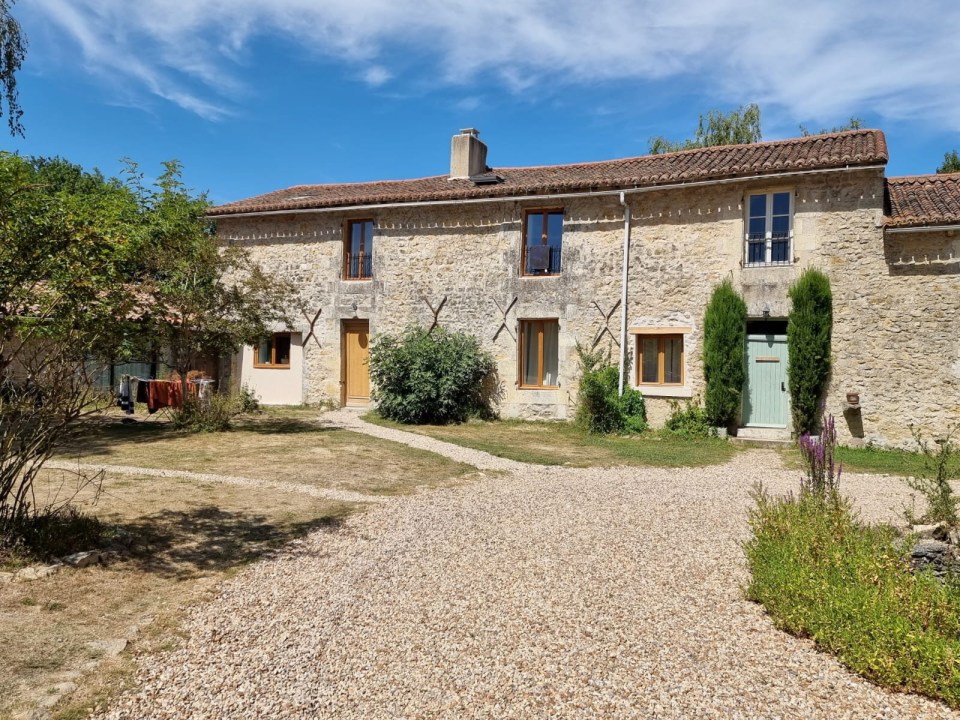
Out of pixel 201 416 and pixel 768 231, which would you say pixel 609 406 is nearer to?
pixel 768 231

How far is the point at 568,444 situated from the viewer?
12.1 metres

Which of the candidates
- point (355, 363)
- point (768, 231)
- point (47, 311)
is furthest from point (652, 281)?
point (47, 311)

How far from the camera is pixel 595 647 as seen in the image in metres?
3.66

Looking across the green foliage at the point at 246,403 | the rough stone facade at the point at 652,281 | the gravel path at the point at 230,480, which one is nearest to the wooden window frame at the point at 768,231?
the rough stone facade at the point at 652,281

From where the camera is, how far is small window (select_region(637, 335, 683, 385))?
1369 centimetres

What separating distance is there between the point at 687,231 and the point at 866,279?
3316mm

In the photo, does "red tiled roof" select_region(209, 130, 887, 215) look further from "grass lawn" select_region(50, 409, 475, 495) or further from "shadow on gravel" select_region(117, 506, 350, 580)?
"shadow on gravel" select_region(117, 506, 350, 580)

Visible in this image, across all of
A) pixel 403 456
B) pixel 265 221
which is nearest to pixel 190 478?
pixel 403 456

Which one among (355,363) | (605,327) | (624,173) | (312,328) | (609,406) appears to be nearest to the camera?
(609,406)

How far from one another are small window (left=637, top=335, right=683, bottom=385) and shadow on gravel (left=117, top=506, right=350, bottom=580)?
8.84 metres

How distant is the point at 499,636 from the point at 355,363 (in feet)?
43.3

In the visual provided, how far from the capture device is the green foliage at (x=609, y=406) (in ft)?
44.3

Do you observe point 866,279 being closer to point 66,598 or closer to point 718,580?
point 718,580

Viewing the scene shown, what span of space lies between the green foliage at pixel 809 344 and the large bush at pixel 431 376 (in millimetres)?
6158
